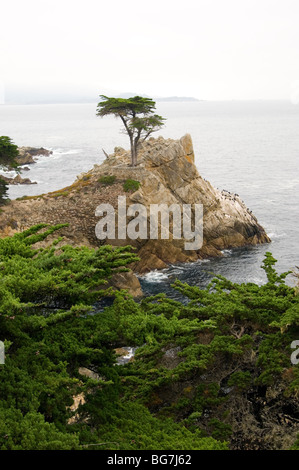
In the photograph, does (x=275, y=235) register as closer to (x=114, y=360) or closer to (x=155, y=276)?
(x=155, y=276)

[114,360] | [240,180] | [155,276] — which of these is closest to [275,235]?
[155,276]

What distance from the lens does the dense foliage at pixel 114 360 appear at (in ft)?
33.7

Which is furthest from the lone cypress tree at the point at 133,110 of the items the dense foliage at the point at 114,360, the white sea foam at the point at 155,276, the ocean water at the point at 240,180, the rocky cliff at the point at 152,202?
the dense foliage at the point at 114,360

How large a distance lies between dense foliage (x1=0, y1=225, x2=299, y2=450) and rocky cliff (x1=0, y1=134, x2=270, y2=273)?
23.1 meters

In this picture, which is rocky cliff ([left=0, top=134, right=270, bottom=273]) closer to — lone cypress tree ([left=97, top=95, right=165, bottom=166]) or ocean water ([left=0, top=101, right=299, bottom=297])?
ocean water ([left=0, top=101, right=299, bottom=297])

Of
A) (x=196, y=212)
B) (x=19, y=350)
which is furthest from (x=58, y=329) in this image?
(x=196, y=212)

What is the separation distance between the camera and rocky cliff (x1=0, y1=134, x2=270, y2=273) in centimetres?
3928

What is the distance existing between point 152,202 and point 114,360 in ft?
95.3

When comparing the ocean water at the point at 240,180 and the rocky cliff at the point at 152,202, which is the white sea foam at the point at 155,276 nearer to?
the ocean water at the point at 240,180

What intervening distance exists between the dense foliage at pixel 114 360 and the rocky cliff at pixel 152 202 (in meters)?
23.1

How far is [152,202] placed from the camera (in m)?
41.6

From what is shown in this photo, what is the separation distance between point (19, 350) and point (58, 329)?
1.51 metres

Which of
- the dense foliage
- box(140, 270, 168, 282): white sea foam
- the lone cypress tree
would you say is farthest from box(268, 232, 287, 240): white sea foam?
the dense foliage

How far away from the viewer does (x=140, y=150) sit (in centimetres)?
4978
